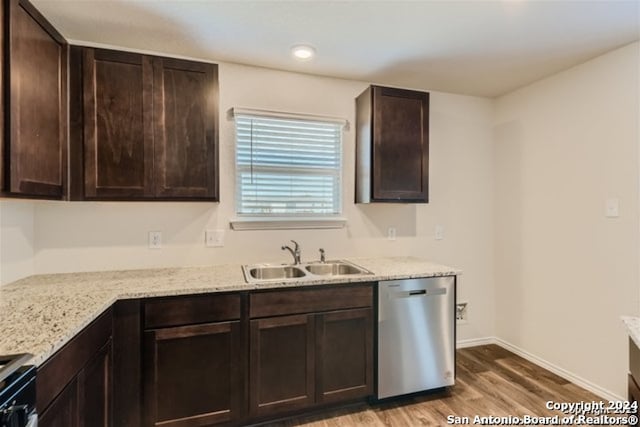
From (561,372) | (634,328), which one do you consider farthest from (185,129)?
(561,372)

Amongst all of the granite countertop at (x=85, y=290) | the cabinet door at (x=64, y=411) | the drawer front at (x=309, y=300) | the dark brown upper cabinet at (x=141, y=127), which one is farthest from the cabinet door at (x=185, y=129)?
the cabinet door at (x=64, y=411)

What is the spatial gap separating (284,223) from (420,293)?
115 centimetres

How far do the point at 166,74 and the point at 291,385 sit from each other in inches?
81.8

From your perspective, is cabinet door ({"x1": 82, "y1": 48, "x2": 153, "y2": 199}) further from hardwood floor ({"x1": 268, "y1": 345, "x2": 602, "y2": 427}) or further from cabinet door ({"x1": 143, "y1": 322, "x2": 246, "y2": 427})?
hardwood floor ({"x1": 268, "y1": 345, "x2": 602, "y2": 427})

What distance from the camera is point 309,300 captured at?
2.03 meters

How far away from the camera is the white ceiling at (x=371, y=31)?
1784 mm

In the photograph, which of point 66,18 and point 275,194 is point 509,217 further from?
point 66,18

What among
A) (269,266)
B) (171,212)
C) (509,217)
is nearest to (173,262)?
(171,212)

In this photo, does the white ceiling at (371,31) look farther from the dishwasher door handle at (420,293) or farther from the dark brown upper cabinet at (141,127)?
the dishwasher door handle at (420,293)

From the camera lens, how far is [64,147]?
72.6 inches

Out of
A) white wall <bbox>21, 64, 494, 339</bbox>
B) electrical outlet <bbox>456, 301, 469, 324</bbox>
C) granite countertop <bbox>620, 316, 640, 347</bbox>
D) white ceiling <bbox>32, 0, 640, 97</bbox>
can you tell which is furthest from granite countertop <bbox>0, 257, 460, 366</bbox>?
white ceiling <bbox>32, 0, 640, 97</bbox>

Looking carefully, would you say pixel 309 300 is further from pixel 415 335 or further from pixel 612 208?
pixel 612 208

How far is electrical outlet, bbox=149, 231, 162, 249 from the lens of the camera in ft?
7.63

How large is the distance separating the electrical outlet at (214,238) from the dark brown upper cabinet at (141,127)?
41cm
